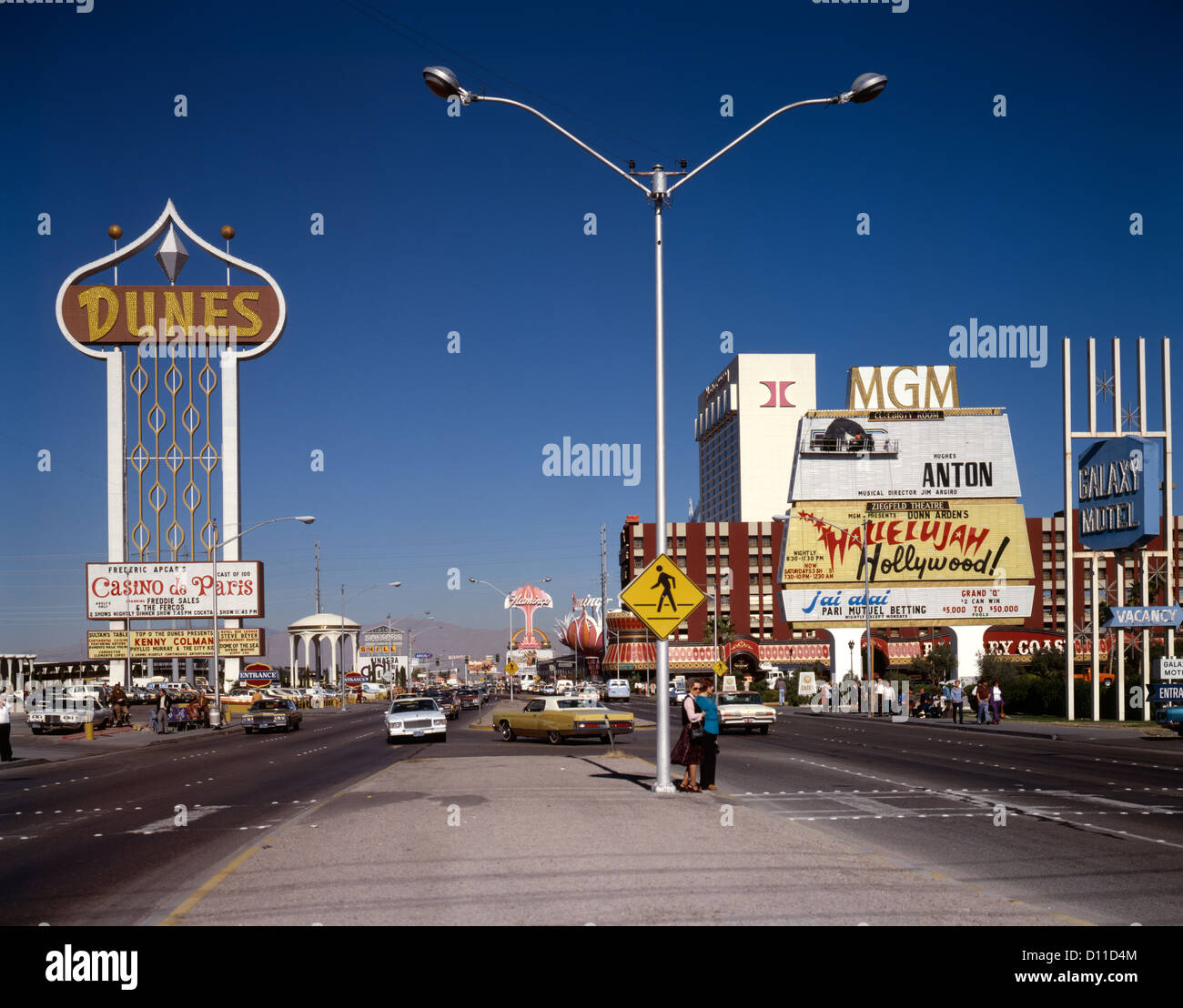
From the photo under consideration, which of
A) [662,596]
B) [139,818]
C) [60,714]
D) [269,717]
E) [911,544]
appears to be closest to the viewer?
[662,596]

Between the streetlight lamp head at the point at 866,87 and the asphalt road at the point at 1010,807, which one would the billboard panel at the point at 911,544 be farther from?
the streetlight lamp head at the point at 866,87

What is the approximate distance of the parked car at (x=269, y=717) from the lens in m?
49.6

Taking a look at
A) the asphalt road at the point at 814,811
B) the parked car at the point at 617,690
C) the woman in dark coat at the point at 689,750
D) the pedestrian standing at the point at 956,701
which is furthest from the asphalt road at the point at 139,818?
the parked car at the point at 617,690

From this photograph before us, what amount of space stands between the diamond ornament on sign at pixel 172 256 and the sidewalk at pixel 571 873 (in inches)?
3112

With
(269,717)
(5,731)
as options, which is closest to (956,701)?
(269,717)

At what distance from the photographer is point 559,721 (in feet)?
115

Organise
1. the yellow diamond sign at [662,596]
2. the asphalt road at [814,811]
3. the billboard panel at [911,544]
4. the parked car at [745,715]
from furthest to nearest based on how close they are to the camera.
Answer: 1. the billboard panel at [911,544]
2. the parked car at [745,715]
3. the yellow diamond sign at [662,596]
4. the asphalt road at [814,811]

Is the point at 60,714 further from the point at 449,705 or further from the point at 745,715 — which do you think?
the point at 745,715

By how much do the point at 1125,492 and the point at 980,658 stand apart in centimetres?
3252

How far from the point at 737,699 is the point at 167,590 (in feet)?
191

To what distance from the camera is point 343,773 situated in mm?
24812

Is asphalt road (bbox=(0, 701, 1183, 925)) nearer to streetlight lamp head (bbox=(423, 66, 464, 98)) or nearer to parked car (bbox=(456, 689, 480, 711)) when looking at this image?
streetlight lamp head (bbox=(423, 66, 464, 98))

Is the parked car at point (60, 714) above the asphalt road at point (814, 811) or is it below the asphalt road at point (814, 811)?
below
